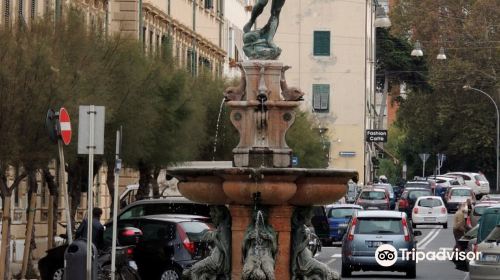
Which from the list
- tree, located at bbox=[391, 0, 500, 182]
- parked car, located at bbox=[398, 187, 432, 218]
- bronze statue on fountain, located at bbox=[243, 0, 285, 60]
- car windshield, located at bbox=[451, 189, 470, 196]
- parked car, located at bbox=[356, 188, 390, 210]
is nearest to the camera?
bronze statue on fountain, located at bbox=[243, 0, 285, 60]

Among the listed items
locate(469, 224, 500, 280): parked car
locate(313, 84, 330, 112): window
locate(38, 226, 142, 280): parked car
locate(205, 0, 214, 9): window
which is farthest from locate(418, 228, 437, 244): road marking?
locate(313, 84, 330, 112): window

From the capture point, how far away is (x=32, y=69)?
28844 mm

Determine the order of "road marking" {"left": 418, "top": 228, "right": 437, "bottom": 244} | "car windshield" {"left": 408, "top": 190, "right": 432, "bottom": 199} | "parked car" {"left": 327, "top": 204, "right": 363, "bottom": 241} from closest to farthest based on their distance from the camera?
"parked car" {"left": 327, "top": 204, "right": 363, "bottom": 241} < "road marking" {"left": 418, "top": 228, "right": 437, "bottom": 244} < "car windshield" {"left": 408, "top": 190, "right": 432, "bottom": 199}

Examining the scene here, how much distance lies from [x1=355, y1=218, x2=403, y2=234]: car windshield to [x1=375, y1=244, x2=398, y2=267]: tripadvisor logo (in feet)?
1.43

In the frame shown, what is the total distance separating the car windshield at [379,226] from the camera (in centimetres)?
3531

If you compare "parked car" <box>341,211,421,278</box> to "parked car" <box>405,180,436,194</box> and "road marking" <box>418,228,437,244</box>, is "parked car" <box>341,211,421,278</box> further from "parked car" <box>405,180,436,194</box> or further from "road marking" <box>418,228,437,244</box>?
"parked car" <box>405,180,436,194</box>

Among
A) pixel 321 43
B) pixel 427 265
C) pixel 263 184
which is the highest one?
pixel 321 43

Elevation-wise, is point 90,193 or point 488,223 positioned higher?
point 90,193

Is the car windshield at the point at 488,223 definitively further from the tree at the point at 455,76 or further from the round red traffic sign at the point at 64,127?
the tree at the point at 455,76

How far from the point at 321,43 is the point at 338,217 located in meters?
44.1

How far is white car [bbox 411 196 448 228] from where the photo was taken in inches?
2596

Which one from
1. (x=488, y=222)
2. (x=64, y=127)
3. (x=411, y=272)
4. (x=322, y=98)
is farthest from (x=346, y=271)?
(x=322, y=98)

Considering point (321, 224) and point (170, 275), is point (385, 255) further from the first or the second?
point (321, 224)

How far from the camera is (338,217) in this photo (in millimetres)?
53156
